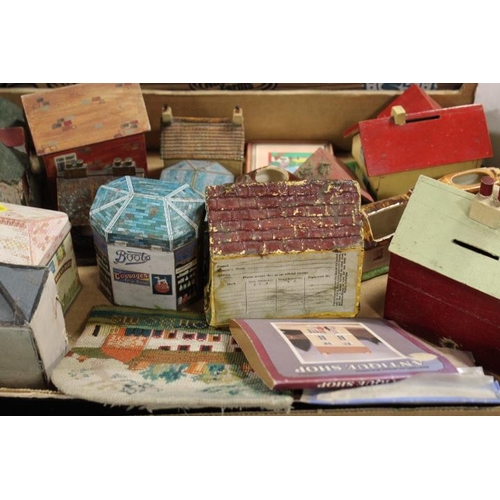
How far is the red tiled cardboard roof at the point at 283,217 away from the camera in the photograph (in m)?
1.79

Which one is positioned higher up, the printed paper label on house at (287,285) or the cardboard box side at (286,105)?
the cardboard box side at (286,105)

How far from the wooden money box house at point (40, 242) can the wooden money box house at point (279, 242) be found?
1.47 feet

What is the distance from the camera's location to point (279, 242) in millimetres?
1798

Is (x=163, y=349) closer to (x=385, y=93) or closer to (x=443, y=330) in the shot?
(x=443, y=330)

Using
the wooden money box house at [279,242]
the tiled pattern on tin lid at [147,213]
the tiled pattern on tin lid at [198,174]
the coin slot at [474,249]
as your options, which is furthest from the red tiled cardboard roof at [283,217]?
the tiled pattern on tin lid at [198,174]

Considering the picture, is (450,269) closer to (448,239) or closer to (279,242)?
(448,239)

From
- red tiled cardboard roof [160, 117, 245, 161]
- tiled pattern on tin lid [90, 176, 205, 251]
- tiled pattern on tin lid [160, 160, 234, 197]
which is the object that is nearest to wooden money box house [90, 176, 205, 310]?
tiled pattern on tin lid [90, 176, 205, 251]

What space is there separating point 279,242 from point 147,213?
0.38 meters

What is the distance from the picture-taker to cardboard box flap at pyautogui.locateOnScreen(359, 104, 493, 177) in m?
2.23

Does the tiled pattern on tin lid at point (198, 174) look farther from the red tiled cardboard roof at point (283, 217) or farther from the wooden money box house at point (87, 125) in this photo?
the red tiled cardboard roof at point (283, 217)

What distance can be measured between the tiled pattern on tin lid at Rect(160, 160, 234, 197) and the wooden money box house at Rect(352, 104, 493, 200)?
476 mm

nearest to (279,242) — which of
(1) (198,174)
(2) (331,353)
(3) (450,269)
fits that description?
(2) (331,353)

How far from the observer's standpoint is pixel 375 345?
1706 millimetres

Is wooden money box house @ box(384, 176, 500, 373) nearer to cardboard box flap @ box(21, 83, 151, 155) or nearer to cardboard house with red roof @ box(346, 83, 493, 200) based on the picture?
cardboard house with red roof @ box(346, 83, 493, 200)
